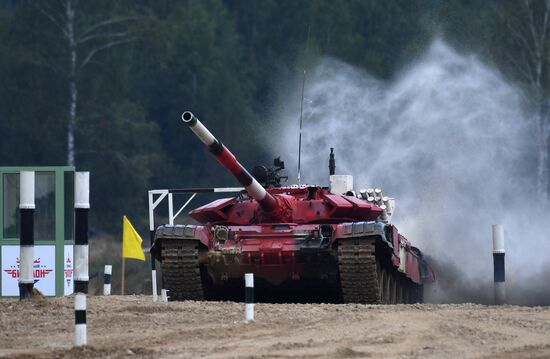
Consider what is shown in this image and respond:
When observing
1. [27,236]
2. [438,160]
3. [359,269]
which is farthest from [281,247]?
[438,160]

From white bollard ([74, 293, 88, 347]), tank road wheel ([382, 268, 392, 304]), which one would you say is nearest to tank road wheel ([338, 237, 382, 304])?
tank road wheel ([382, 268, 392, 304])

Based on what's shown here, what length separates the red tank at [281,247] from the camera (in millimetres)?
20625

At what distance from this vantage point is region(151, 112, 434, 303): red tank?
67.7 feet

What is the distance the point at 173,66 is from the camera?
185 ft

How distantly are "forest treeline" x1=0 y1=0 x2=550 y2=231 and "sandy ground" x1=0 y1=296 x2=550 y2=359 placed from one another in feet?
101

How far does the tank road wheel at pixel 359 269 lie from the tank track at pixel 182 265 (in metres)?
1.91

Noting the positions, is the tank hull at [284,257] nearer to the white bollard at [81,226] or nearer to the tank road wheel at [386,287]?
the tank road wheel at [386,287]

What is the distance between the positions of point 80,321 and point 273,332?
1956 millimetres

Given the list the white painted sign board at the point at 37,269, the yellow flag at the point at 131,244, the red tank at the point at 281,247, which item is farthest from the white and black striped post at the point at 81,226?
the yellow flag at the point at 131,244

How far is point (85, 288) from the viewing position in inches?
768

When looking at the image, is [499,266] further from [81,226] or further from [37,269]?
[37,269]

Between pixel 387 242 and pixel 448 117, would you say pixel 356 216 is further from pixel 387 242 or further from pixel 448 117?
pixel 448 117

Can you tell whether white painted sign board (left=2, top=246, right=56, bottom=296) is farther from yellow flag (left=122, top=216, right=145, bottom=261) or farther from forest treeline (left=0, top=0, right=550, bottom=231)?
forest treeline (left=0, top=0, right=550, bottom=231)

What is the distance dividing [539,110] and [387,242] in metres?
28.5
